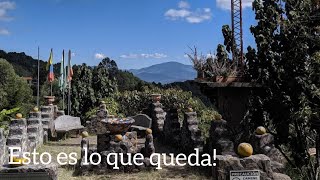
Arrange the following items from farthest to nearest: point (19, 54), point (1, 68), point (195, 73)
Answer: point (19, 54) → point (1, 68) → point (195, 73)

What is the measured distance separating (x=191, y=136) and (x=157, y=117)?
14.7 ft

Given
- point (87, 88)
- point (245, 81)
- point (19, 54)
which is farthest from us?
point (19, 54)

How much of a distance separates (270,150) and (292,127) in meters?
1.36

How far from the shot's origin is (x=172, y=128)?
11375 mm

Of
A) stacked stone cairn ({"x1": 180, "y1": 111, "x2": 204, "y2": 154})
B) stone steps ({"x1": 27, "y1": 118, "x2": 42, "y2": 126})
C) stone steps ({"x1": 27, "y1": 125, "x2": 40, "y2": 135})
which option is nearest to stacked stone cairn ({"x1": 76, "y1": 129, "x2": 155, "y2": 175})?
stacked stone cairn ({"x1": 180, "y1": 111, "x2": 204, "y2": 154})

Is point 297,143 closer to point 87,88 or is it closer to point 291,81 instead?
point 291,81

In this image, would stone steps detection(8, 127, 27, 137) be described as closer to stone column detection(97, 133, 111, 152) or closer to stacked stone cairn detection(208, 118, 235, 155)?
stone column detection(97, 133, 111, 152)

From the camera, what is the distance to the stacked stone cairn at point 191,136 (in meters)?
9.22

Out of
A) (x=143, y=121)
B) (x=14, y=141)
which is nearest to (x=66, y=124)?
(x=143, y=121)

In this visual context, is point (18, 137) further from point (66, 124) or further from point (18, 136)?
point (66, 124)

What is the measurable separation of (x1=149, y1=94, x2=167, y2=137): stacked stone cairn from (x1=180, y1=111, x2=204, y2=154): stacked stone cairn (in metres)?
2.97

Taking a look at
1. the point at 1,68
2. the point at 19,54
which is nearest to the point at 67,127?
the point at 1,68

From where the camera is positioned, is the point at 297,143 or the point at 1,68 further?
the point at 1,68

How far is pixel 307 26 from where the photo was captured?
25.5ft
